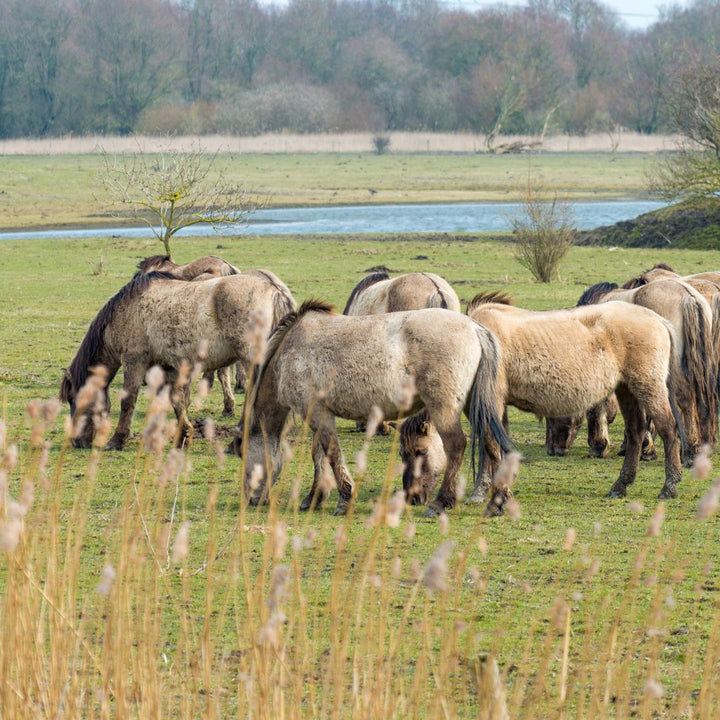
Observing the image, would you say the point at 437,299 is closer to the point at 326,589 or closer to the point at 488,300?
the point at 488,300

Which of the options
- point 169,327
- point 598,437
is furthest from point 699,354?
point 169,327

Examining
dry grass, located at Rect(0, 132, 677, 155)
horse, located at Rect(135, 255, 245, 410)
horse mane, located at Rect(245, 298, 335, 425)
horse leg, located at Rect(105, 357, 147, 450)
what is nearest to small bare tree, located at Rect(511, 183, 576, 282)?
horse, located at Rect(135, 255, 245, 410)

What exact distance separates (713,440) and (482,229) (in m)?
28.7

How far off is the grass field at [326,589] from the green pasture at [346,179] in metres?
26.2

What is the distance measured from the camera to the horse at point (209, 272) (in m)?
12.4

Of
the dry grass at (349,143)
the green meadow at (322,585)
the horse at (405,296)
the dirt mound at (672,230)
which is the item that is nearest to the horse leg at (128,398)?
the green meadow at (322,585)

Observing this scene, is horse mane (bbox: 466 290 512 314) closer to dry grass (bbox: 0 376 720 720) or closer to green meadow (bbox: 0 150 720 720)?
green meadow (bbox: 0 150 720 720)

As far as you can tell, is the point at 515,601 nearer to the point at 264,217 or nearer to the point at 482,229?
the point at 482,229

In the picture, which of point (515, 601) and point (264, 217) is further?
point (264, 217)

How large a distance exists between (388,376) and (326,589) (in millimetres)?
1770

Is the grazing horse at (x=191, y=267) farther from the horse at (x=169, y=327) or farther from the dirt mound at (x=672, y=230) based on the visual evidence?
the dirt mound at (x=672, y=230)

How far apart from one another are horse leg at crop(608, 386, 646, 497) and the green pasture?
31339 mm

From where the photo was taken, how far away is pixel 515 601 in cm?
612

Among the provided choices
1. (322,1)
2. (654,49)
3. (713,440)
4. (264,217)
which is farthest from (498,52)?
(713,440)
